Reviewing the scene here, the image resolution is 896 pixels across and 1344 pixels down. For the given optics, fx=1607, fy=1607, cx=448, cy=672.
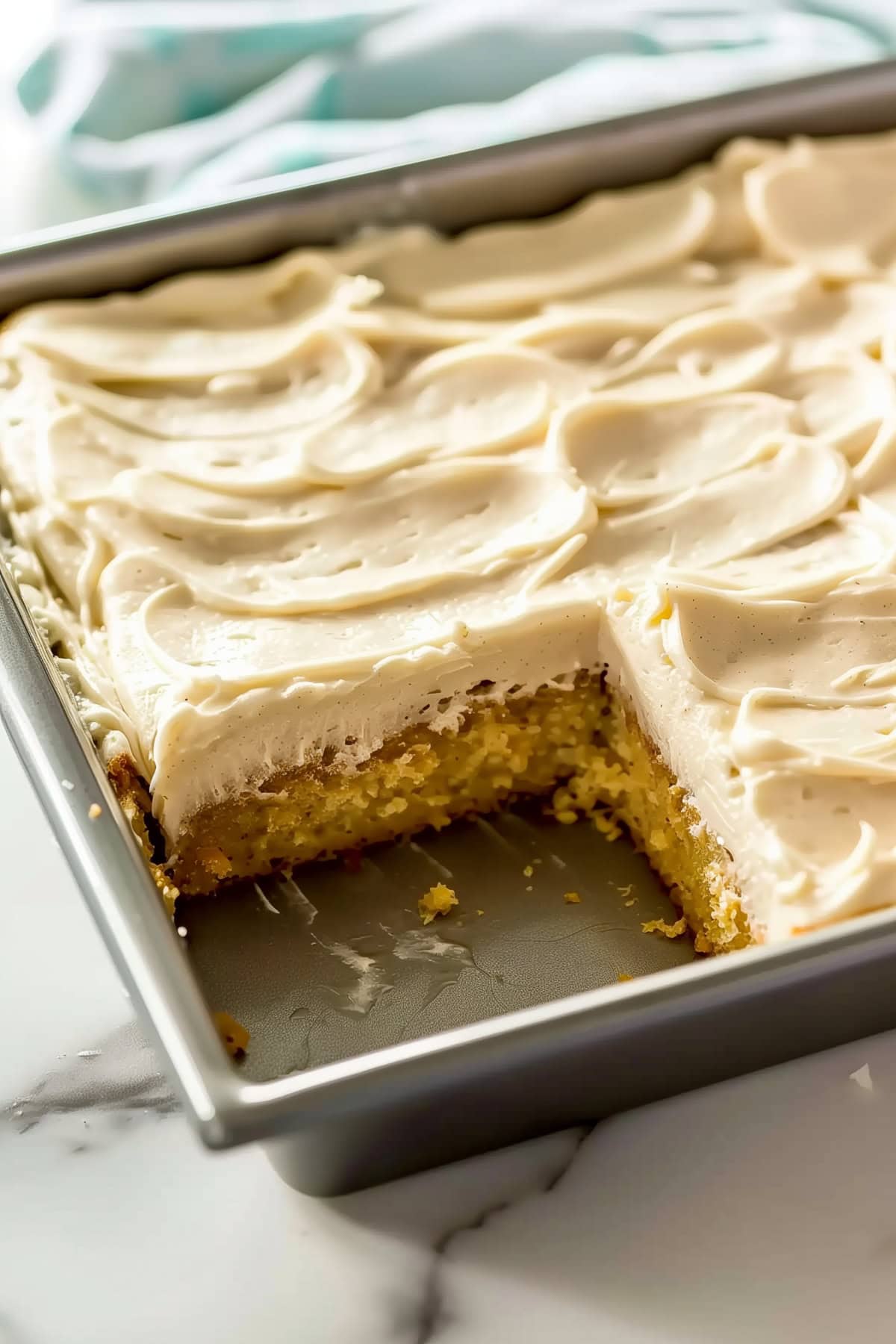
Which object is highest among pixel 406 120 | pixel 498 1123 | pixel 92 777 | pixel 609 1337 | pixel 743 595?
pixel 406 120

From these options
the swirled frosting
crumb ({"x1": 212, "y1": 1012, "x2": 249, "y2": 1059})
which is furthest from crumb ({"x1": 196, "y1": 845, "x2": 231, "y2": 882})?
crumb ({"x1": 212, "y1": 1012, "x2": 249, "y2": 1059})

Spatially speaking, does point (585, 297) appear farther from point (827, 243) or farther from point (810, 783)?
point (810, 783)

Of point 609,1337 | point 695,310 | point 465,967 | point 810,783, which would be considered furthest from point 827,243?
point 609,1337

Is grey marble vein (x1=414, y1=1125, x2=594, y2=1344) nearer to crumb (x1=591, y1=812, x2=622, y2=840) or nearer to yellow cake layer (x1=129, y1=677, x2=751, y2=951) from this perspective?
yellow cake layer (x1=129, y1=677, x2=751, y2=951)

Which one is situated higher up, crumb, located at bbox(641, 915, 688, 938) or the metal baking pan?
the metal baking pan

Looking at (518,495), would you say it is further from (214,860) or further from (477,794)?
(214,860)

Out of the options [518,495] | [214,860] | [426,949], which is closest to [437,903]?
[426,949]
